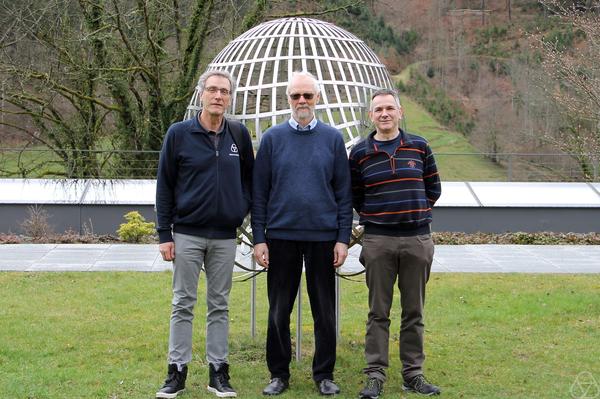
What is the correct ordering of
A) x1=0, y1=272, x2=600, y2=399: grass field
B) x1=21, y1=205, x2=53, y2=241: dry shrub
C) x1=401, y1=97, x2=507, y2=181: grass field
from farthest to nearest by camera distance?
x1=401, y1=97, x2=507, y2=181: grass field < x1=21, y1=205, x2=53, y2=241: dry shrub < x1=0, y1=272, x2=600, y2=399: grass field

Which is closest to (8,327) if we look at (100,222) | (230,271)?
(230,271)

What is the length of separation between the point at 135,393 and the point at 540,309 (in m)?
4.28

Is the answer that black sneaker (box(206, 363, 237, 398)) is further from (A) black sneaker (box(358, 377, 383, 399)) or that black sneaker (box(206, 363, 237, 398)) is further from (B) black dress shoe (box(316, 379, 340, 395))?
(A) black sneaker (box(358, 377, 383, 399))

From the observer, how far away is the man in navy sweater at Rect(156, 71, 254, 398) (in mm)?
5305

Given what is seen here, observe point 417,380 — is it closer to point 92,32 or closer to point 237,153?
point 237,153

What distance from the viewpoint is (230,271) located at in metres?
5.52

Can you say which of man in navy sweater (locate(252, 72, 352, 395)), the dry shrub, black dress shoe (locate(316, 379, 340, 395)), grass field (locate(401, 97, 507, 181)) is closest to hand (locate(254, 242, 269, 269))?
man in navy sweater (locate(252, 72, 352, 395))

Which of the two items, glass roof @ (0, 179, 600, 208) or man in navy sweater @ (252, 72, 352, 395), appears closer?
man in navy sweater @ (252, 72, 352, 395)

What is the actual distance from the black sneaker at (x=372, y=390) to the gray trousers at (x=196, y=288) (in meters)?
0.94

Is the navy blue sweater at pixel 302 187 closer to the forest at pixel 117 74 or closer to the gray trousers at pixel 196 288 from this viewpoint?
the gray trousers at pixel 196 288

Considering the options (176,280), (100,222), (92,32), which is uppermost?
(92,32)

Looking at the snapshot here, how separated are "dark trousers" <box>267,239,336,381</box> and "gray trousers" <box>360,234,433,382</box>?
0.25m

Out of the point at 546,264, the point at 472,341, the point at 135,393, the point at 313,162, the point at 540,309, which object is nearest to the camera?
the point at 313,162

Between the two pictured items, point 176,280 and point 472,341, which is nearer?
point 176,280
